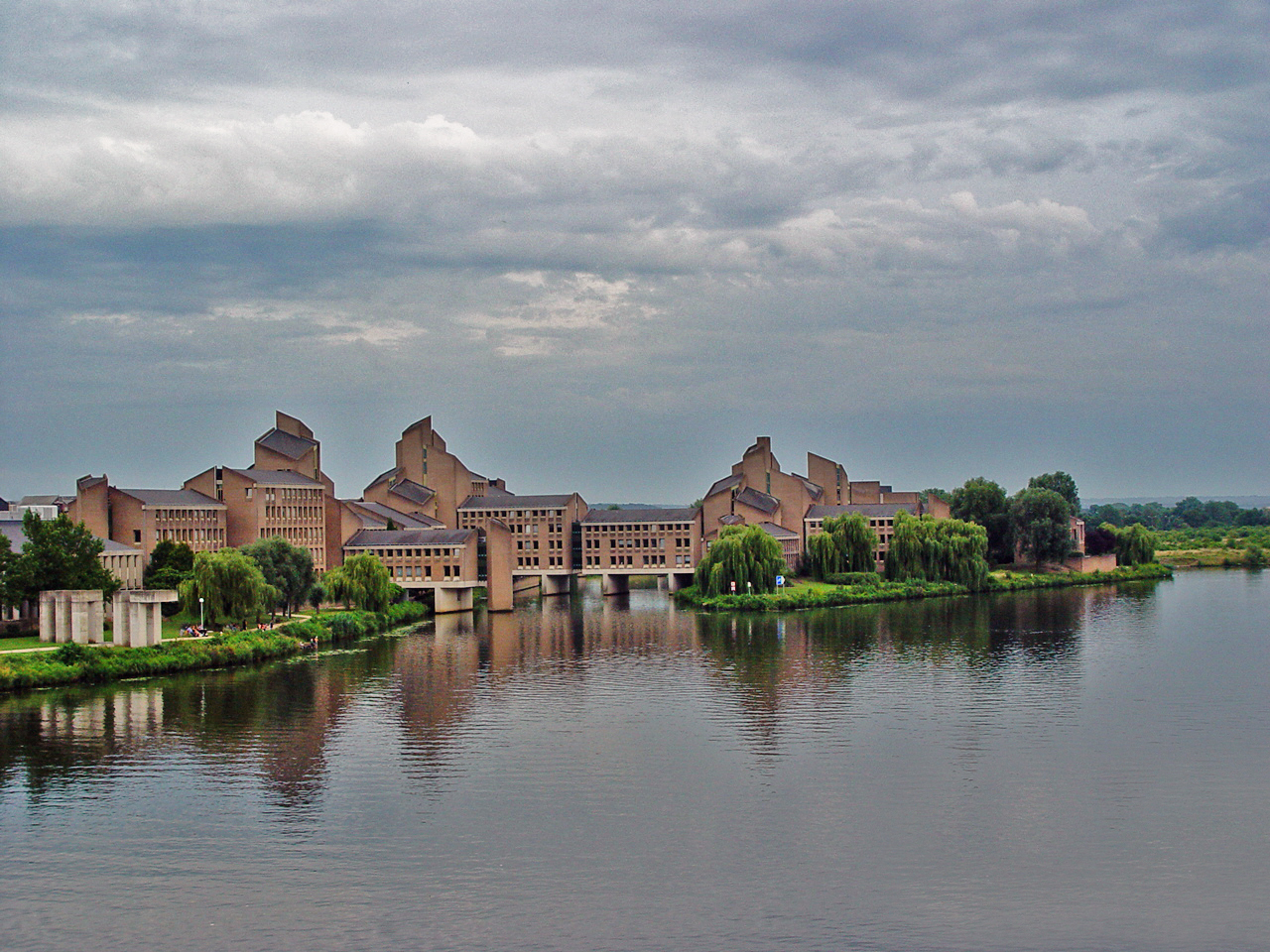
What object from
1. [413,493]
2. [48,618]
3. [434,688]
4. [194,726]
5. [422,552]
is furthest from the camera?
[413,493]

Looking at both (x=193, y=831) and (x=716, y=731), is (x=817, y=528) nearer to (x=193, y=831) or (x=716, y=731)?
(x=716, y=731)

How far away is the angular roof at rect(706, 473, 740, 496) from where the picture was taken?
96000 mm

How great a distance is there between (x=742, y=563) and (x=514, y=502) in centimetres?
2151

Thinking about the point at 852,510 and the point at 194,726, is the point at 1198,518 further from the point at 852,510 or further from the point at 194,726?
the point at 194,726

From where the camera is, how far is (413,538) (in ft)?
260

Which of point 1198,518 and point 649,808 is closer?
point 649,808

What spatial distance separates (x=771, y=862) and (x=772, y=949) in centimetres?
377

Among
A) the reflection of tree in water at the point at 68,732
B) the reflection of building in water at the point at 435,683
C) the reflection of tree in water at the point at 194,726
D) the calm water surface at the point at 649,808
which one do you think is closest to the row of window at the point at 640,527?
the reflection of building in water at the point at 435,683

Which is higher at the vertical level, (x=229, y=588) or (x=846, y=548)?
(x=846, y=548)

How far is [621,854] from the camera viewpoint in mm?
24141

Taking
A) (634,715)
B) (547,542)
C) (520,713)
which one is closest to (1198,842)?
(634,715)

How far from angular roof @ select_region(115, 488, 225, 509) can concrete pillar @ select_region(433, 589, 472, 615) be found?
12.6 meters

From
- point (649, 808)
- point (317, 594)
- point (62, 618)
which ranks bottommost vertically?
point (649, 808)

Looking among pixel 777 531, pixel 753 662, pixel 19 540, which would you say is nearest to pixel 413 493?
pixel 777 531
